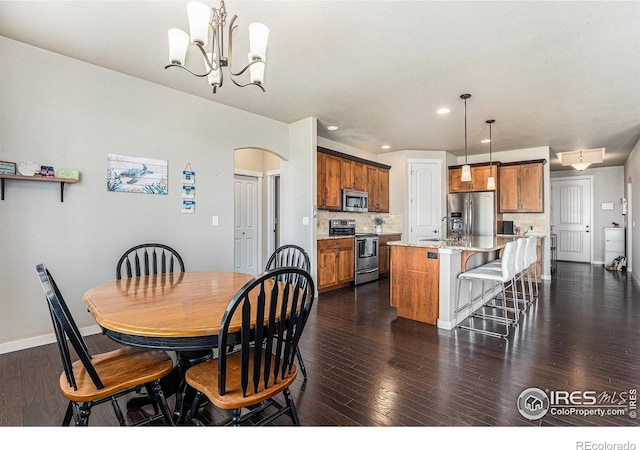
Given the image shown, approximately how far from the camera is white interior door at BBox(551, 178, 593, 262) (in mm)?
8336

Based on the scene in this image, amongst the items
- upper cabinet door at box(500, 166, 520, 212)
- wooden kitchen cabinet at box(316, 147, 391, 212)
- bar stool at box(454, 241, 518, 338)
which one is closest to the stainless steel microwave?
wooden kitchen cabinet at box(316, 147, 391, 212)

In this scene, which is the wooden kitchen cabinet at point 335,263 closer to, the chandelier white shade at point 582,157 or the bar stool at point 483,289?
the bar stool at point 483,289

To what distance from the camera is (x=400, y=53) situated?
2.75 m

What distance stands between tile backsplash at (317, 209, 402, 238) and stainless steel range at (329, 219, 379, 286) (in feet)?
0.42

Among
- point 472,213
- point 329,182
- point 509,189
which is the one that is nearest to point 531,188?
point 509,189

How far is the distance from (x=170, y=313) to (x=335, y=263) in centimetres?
370

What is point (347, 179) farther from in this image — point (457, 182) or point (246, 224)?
point (457, 182)

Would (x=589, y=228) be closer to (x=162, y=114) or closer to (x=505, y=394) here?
(x=505, y=394)

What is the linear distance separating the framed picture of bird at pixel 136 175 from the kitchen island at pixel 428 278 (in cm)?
272

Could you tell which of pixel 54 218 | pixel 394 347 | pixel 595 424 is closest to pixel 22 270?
pixel 54 218

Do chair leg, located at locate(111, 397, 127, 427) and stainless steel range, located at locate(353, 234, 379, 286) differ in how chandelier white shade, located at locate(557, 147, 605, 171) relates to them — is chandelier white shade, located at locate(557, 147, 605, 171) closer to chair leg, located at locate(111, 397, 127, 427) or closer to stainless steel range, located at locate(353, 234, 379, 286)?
stainless steel range, located at locate(353, 234, 379, 286)

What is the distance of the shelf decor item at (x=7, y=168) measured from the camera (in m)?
2.55

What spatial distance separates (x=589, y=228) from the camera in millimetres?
8273

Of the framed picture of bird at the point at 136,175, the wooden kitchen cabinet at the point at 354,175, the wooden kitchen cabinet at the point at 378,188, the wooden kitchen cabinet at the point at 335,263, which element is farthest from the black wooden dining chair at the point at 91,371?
the wooden kitchen cabinet at the point at 378,188
